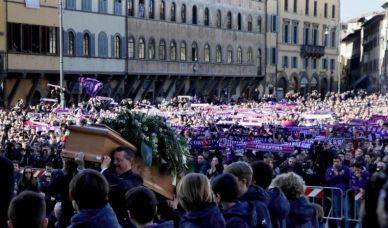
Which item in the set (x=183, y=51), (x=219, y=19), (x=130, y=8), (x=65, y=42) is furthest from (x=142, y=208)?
(x=219, y=19)

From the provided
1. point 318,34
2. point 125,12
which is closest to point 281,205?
point 125,12

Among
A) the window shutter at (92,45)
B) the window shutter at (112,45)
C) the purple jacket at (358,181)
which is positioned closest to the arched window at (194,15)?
the window shutter at (112,45)

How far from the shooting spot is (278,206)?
709 cm

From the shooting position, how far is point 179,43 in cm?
6012

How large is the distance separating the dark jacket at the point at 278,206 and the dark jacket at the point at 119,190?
3.81 ft

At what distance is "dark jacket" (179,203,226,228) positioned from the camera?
5.67 m

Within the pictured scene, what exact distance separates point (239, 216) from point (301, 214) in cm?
143

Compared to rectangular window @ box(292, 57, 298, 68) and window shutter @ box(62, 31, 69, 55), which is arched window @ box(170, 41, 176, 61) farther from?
rectangular window @ box(292, 57, 298, 68)

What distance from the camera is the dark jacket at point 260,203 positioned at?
6.69 meters

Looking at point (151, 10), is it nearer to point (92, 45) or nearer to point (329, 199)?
point (92, 45)

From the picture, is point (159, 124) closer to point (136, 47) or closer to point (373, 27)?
point (136, 47)

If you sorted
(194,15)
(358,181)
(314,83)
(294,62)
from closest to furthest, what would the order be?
(358,181), (194,15), (294,62), (314,83)

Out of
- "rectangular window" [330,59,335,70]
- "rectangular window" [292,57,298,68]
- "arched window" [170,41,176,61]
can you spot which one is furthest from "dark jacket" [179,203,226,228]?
"rectangular window" [330,59,335,70]

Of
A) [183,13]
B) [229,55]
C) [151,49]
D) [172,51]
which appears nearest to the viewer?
[151,49]
